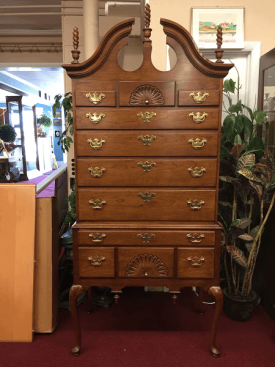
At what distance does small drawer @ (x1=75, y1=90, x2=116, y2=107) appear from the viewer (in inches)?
70.9

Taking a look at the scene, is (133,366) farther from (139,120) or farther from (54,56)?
(54,56)

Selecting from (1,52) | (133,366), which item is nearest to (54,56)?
(1,52)

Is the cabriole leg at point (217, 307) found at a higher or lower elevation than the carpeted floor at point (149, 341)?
higher

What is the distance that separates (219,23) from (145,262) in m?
2.10

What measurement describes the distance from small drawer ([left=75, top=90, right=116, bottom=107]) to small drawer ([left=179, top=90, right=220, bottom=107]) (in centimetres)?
42

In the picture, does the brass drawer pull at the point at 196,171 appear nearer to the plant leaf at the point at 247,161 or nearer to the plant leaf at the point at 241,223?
the plant leaf at the point at 247,161

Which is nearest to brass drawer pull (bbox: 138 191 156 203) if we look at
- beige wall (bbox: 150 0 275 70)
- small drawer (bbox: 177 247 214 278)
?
small drawer (bbox: 177 247 214 278)

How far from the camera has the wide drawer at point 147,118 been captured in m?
1.81

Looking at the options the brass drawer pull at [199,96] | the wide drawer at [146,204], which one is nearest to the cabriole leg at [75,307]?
the wide drawer at [146,204]

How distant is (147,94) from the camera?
181cm

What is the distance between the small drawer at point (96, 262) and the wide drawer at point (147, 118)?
79 centimetres

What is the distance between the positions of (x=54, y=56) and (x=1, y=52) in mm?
1032

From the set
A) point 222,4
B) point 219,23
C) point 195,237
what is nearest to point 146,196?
point 195,237

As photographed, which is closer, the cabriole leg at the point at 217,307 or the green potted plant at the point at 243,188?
the cabriole leg at the point at 217,307
